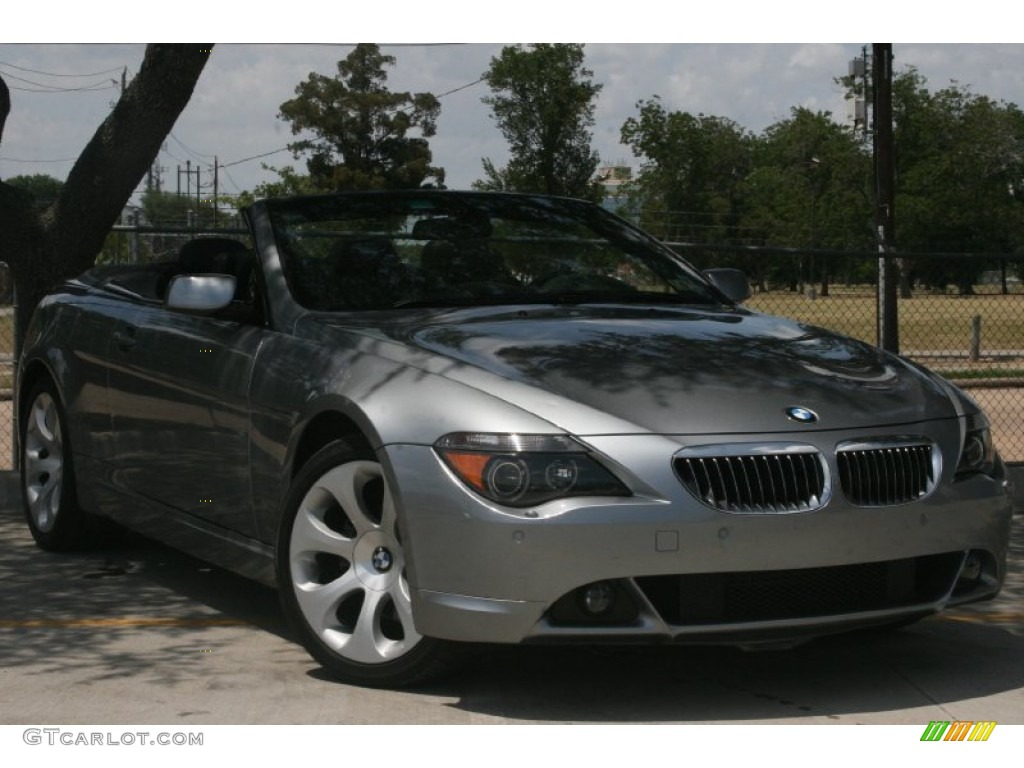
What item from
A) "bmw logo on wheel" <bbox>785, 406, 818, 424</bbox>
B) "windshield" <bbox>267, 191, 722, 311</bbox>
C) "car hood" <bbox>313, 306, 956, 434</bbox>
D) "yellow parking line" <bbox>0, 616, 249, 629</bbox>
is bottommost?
"yellow parking line" <bbox>0, 616, 249, 629</bbox>

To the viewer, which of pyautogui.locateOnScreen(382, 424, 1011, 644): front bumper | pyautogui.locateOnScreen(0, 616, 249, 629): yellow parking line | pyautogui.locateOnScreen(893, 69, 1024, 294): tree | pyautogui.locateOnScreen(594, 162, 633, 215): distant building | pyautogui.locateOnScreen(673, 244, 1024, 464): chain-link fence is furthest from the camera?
pyautogui.locateOnScreen(893, 69, 1024, 294): tree

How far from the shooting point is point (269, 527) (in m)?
5.77

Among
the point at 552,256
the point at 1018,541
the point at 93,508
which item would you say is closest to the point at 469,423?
the point at 552,256

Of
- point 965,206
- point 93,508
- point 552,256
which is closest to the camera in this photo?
point 552,256

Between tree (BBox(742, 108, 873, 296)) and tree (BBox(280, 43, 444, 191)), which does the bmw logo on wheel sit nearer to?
tree (BBox(280, 43, 444, 191))

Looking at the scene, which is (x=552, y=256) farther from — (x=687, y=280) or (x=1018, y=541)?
(x=1018, y=541)

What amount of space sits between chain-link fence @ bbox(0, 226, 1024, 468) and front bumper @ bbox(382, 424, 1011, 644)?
18.9ft

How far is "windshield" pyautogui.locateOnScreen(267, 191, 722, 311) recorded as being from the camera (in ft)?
20.2

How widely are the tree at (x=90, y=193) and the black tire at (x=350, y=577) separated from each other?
15.8ft

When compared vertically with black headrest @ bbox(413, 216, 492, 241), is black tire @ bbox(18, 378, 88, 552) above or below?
below

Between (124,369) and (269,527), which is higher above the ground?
(124,369)

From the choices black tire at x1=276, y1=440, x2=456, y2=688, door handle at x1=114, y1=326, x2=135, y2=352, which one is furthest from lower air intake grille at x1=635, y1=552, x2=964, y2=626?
door handle at x1=114, y1=326, x2=135, y2=352

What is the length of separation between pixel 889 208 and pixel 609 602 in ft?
63.6

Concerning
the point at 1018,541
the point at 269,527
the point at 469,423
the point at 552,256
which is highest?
the point at 552,256
